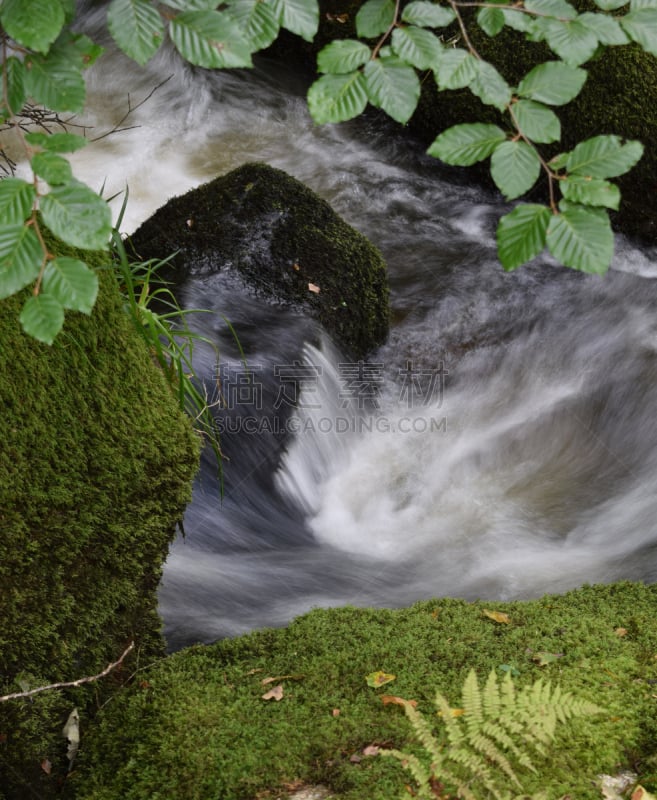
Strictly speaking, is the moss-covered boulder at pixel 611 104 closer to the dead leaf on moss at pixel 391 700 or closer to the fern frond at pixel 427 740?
the dead leaf on moss at pixel 391 700

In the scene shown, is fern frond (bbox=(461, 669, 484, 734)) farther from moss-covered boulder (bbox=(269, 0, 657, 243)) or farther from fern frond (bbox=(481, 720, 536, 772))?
moss-covered boulder (bbox=(269, 0, 657, 243))

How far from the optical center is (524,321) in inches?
254

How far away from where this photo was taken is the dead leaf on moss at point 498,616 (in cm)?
287

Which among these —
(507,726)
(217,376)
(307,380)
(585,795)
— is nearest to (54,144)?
(507,726)

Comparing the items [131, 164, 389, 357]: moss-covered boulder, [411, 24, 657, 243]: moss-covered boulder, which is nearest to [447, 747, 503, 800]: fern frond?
[131, 164, 389, 357]: moss-covered boulder

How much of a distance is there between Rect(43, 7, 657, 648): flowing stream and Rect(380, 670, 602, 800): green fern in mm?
1988

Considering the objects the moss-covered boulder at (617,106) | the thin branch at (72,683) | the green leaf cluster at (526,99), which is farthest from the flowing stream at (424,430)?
the green leaf cluster at (526,99)

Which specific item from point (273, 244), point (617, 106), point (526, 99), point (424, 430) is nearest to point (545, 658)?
point (526, 99)

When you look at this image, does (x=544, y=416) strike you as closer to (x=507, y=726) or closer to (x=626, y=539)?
(x=626, y=539)

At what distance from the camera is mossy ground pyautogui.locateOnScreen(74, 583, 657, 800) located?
2115mm

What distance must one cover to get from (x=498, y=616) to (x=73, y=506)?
157 centimetres

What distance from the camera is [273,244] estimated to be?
17.2 ft

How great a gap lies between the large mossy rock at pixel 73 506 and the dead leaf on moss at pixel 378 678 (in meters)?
0.86

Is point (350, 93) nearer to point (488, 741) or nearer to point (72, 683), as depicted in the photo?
point (488, 741)
